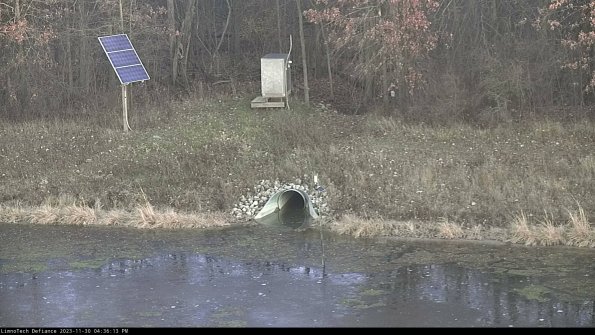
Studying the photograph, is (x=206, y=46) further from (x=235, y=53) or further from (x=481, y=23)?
(x=481, y=23)

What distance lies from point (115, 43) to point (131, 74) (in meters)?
1.02

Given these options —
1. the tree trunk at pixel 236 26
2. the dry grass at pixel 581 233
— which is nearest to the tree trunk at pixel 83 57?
the tree trunk at pixel 236 26

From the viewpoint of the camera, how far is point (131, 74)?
57.4 ft

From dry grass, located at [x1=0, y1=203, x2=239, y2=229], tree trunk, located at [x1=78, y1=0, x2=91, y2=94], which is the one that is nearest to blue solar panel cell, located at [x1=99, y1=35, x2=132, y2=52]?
tree trunk, located at [x1=78, y1=0, x2=91, y2=94]

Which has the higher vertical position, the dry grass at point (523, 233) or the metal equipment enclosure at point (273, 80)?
the metal equipment enclosure at point (273, 80)

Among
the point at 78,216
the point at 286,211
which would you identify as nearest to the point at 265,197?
the point at 286,211

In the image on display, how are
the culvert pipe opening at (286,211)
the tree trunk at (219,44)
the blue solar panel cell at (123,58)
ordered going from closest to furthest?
1. the culvert pipe opening at (286,211)
2. the blue solar panel cell at (123,58)
3. the tree trunk at (219,44)

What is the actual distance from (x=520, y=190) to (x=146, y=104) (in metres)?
10.5

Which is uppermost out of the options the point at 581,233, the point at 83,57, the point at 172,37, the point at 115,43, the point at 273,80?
the point at 172,37

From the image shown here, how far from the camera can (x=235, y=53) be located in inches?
965

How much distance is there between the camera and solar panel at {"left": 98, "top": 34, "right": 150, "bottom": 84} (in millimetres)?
17344

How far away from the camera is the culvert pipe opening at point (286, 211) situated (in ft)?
46.4

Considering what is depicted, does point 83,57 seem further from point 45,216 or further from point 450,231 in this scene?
point 450,231

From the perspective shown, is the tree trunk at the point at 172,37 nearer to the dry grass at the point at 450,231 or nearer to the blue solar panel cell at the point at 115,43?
the blue solar panel cell at the point at 115,43
